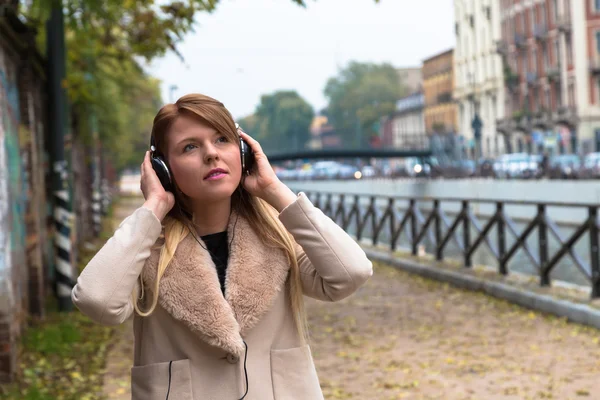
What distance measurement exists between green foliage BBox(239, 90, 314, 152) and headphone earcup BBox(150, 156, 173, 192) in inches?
6446

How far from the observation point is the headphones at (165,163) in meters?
2.58

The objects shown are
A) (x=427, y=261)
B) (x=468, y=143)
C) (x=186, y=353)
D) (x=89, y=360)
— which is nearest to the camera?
(x=186, y=353)

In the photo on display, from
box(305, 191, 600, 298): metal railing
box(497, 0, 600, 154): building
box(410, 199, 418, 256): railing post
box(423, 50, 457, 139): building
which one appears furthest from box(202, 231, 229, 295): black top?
box(423, 50, 457, 139): building

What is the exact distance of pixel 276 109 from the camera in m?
171

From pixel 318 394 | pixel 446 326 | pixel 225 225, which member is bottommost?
pixel 446 326

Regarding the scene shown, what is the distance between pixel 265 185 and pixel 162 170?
0.26 m

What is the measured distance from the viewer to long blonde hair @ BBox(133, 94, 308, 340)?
2.53 m

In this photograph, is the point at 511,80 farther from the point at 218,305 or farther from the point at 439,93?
the point at 218,305

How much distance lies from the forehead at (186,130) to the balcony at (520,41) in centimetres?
7162

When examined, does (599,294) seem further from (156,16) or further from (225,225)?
(225,225)

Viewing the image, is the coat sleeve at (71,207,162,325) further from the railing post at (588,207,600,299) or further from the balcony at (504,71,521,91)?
the balcony at (504,71,521,91)

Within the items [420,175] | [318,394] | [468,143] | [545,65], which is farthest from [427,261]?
[468,143]

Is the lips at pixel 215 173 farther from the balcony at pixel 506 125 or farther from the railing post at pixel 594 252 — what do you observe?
the balcony at pixel 506 125

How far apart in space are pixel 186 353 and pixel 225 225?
1.13 ft
